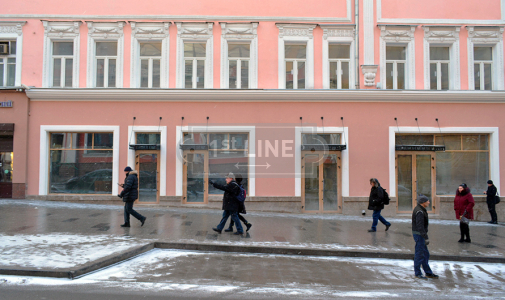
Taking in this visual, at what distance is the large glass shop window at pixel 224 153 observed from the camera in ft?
48.1

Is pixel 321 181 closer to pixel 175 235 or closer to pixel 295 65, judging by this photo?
pixel 295 65

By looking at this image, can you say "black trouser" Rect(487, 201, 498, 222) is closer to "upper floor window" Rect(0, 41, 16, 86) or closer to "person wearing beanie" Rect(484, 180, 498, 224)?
"person wearing beanie" Rect(484, 180, 498, 224)

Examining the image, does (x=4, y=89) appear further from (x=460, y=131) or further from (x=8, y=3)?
(x=460, y=131)

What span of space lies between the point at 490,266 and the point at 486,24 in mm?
12021

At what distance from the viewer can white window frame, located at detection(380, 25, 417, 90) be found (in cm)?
1494

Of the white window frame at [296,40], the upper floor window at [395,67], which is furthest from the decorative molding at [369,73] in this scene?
the white window frame at [296,40]

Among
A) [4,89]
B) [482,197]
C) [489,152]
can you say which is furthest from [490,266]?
[4,89]

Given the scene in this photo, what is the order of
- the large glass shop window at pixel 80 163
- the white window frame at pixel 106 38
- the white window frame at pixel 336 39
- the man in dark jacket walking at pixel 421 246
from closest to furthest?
1. the man in dark jacket walking at pixel 421 246
2. the large glass shop window at pixel 80 163
3. the white window frame at pixel 106 38
4. the white window frame at pixel 336 39

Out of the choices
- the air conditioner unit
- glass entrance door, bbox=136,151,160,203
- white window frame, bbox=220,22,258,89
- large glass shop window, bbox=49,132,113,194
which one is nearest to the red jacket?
white window frame, bbox=220,22,258,89

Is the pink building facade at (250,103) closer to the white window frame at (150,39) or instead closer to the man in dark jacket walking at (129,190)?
the white window frame at (150,39)

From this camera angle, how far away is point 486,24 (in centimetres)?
1505

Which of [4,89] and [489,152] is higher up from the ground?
A: [4,89]

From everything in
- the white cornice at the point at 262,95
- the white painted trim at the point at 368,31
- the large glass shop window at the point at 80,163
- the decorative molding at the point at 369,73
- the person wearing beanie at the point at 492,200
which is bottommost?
the person wearing beanie at the point at 492,200

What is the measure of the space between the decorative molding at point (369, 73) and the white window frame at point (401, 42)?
452 mm
